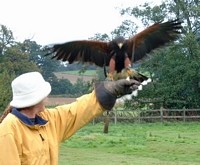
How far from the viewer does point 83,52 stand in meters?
8.18

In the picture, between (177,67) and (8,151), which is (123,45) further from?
(177,67)

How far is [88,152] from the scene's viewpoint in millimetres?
14031

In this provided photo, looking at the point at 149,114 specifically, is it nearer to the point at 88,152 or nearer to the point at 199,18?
the point at 199,18

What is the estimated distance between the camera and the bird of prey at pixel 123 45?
752 cm

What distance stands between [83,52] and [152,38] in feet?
3.72

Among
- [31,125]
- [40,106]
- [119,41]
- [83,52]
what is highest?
[119,41]

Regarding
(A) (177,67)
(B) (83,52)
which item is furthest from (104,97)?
(A) (177,67)

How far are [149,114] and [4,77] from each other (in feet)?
28.0

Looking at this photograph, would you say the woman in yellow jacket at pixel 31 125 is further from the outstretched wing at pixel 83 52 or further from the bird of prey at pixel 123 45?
the outstretched wing at pixel 83 52

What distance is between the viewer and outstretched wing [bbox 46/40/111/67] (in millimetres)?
7797

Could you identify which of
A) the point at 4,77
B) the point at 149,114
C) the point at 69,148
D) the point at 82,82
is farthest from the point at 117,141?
the point at 82,82

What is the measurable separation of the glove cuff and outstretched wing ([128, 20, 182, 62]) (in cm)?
406

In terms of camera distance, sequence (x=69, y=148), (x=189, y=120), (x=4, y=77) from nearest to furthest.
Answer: (x=69, y=148), (x=4, y=77), (x=189, y=120)

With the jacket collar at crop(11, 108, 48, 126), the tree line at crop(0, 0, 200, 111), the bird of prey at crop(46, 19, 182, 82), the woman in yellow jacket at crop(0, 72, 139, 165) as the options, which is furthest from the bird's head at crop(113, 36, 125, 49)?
the tree line at crop(0, 0, 200, 111)
